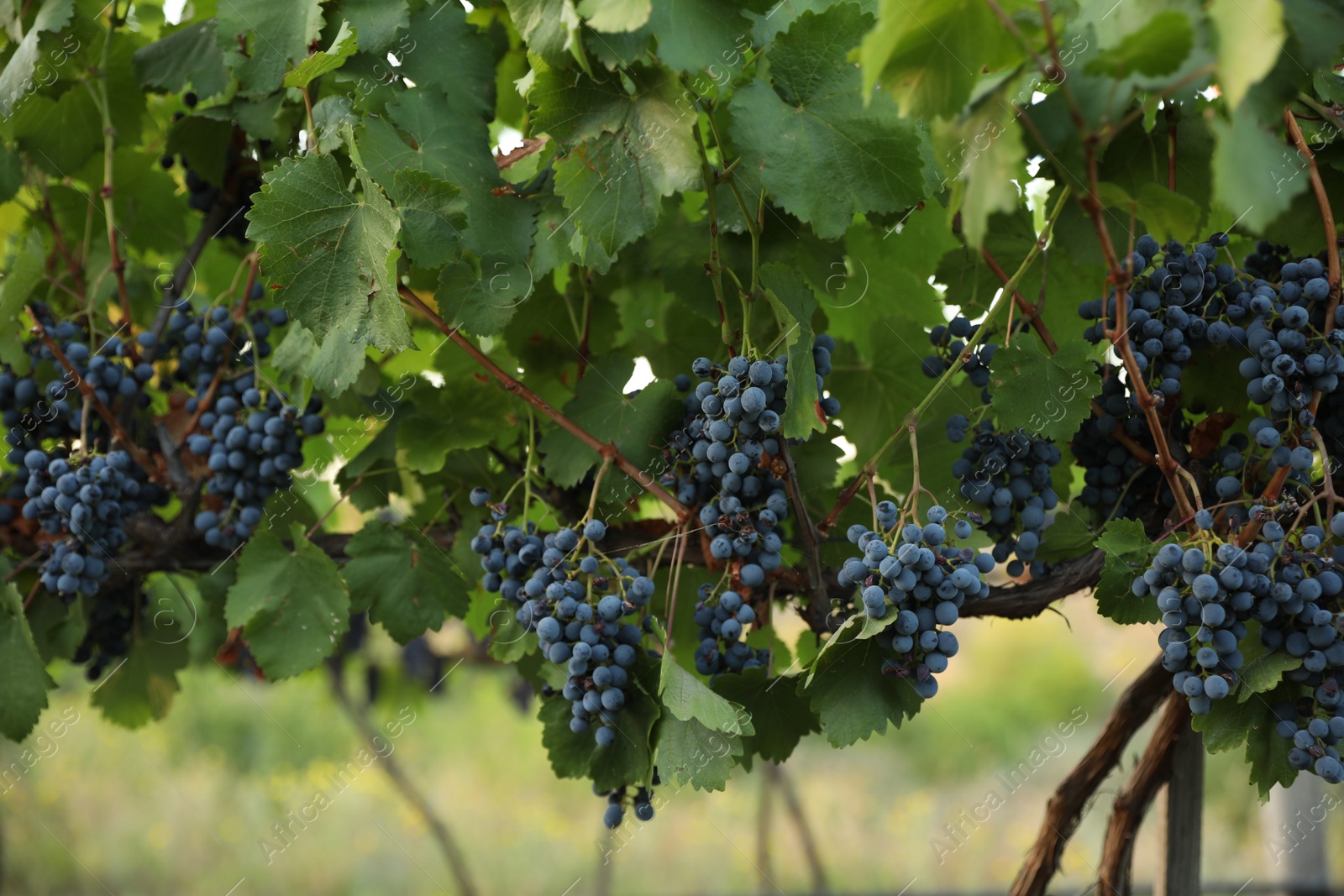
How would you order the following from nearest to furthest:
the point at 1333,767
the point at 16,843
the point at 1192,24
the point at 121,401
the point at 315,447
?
the point at 1192,24, the point at 1333,767, the point at 121,401, the point at 315,447, the point at 16,843

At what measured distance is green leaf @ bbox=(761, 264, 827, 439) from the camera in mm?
869

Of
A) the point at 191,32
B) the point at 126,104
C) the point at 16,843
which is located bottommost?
the point at 16,843

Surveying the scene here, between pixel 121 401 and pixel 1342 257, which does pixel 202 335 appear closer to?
pixel 121 401

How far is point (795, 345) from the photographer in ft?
2.91

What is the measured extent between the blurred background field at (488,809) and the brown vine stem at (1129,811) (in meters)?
3.00

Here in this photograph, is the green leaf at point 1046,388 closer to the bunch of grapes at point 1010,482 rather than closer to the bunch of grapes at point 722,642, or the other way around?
the bunch of grapes at point 1010,482

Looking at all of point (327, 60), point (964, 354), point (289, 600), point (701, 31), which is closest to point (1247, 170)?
point (964, 354)

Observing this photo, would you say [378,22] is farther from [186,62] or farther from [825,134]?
[825,134]

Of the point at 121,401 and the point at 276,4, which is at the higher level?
the point at 276,4

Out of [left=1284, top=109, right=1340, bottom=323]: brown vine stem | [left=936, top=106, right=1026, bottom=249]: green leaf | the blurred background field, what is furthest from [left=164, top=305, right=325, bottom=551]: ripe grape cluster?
the blurred background field

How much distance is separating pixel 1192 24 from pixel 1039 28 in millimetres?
91

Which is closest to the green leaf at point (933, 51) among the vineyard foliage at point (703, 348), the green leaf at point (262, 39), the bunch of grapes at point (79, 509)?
the vineyard foliage at point (703, 348)

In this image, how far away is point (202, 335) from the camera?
4.20 ft

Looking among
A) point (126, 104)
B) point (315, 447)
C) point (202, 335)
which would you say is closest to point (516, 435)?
point (202, 335)
